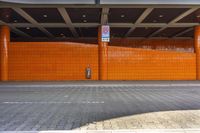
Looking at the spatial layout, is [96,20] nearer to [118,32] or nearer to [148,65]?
[148,65]

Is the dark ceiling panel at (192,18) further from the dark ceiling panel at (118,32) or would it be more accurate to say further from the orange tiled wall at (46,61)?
the orange tiled wall at (46,61)

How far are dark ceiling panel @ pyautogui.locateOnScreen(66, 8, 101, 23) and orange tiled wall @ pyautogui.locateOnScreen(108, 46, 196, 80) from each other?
3772 mm

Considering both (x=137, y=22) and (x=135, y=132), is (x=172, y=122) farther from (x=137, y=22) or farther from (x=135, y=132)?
(x=137, y=22)

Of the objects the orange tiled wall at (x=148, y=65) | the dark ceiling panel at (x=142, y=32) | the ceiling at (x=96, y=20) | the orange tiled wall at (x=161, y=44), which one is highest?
the ceiling at (x=96, y=20)

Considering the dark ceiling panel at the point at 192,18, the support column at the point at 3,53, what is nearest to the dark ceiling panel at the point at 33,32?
the support column at the point at 3,53

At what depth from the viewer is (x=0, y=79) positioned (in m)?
29.9

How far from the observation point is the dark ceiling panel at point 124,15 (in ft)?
80.3

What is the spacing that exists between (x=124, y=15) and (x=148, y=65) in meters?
6.55

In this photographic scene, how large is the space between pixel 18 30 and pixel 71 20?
299 inches

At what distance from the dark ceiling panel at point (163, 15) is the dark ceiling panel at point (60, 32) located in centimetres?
890

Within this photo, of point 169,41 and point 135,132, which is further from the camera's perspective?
point 169,41

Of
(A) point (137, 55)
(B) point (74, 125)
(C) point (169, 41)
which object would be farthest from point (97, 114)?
(C) point (169, 41)

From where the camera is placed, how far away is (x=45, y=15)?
26.3 meters

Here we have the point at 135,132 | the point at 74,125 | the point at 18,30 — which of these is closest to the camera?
the point at 135,132
